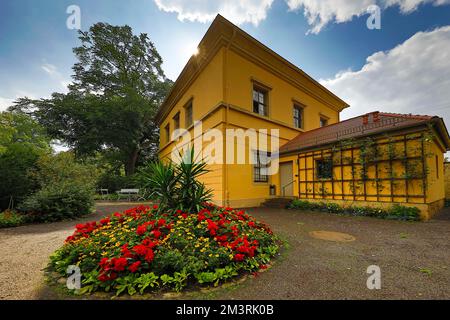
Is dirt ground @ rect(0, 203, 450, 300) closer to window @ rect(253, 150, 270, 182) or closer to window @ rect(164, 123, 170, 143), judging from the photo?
window @ rect(253, 150, 270, 182)

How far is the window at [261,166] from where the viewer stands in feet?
33.4

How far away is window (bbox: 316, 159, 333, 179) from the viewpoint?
8688 millimetres

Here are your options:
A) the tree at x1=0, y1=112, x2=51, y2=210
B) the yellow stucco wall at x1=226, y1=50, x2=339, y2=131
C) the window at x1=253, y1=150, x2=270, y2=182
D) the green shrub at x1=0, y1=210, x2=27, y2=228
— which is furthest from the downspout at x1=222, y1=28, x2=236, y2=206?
the tree at x1=0, y1=112, x2=51, y2=210

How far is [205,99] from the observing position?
412 inches

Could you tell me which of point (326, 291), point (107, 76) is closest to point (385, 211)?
point (326, 291)

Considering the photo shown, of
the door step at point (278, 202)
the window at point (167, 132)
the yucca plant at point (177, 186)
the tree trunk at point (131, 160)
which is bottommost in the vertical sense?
the door step at point (278, 202)

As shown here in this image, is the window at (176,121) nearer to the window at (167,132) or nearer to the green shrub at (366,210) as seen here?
the window at (167,132)

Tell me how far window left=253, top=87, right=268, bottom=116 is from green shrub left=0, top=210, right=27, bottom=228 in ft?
34.0

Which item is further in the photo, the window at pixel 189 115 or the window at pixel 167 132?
the window at pixel 167 132

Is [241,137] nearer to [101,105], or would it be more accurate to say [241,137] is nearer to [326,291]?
[326,291]

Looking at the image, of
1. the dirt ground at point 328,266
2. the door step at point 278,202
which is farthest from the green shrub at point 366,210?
the dirt ground at point 328,266

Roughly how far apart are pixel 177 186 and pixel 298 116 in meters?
11.5

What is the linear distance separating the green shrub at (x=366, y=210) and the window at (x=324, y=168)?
1285 millimetres
